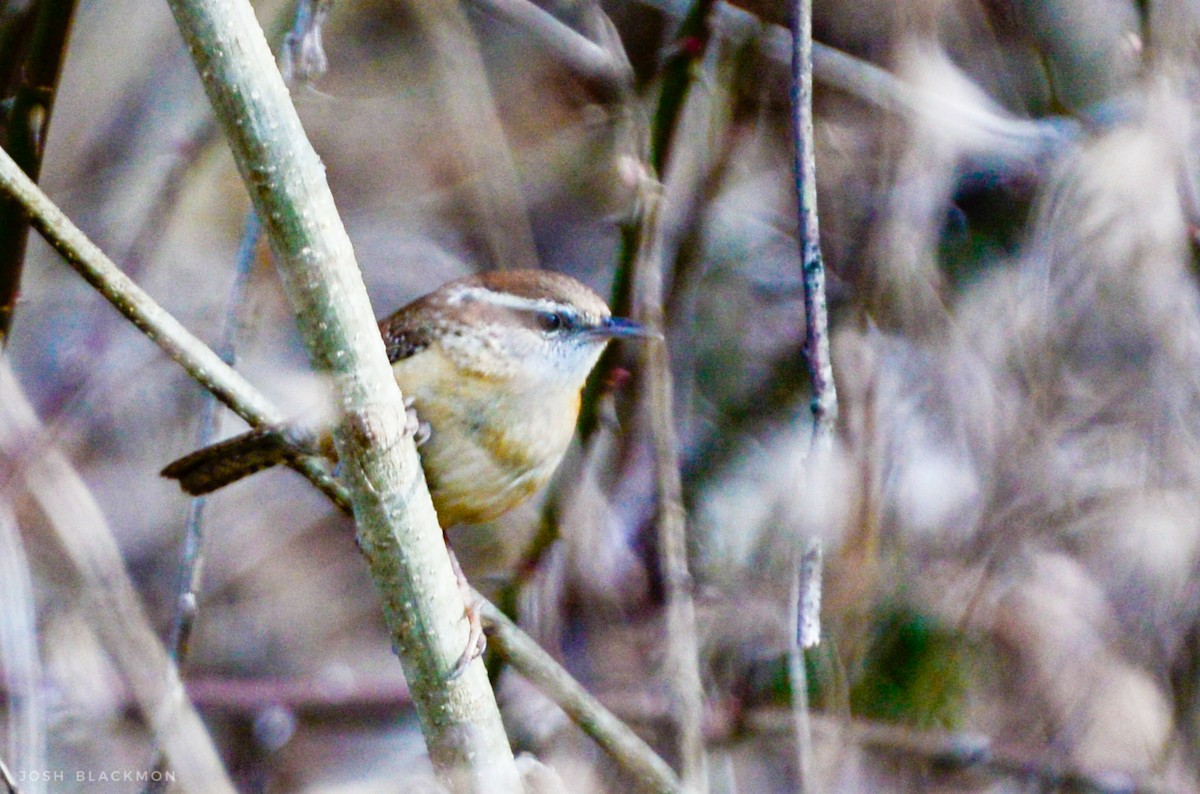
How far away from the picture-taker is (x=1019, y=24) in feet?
14.5

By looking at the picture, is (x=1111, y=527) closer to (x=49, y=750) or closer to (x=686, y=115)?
(x=686, y=115)

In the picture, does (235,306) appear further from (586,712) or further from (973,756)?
(973,756)

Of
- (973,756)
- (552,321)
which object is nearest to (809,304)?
(552,321)

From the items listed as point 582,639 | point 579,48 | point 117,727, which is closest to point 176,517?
point 117,727

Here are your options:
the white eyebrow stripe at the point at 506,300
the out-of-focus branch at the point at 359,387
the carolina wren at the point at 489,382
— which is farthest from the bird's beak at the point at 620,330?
the out-of-focus branch at the point at 359,387

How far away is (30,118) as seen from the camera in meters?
2.80

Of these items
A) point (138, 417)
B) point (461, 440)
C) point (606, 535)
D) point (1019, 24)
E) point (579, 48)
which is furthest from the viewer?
point (138, 417)

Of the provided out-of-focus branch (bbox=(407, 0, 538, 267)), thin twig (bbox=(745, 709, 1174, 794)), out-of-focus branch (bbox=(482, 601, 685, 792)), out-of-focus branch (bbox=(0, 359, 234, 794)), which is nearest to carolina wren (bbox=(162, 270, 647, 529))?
out-of-focus branch (bbox=(482, 601, 685, 792))

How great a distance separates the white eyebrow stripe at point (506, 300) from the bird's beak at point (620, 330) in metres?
0.12

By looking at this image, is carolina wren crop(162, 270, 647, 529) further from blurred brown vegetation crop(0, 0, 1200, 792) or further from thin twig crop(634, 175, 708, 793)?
blurred brown vegetation crop(0, 0, 1200, 792)

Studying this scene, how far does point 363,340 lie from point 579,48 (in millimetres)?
2290

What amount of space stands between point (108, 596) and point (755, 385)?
2.38m

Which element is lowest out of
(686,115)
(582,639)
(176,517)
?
(582,639)

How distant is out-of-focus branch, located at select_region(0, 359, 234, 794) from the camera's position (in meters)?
2.76
